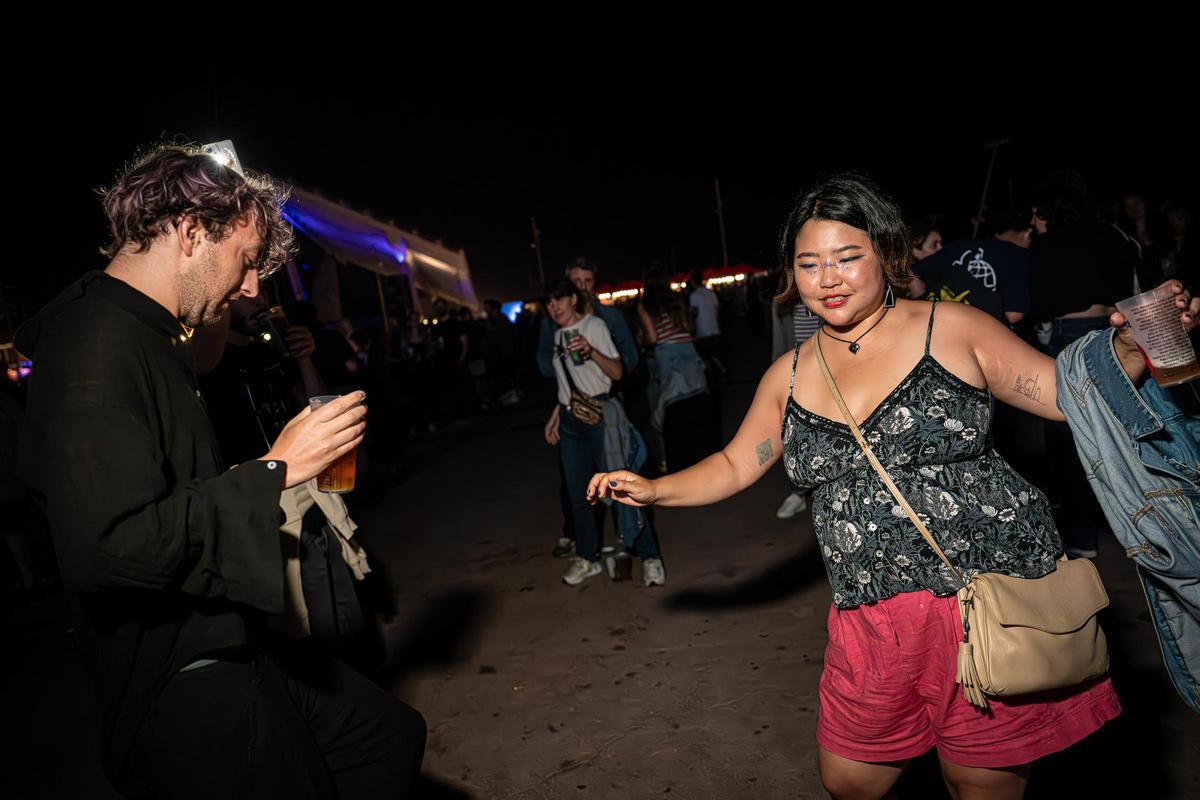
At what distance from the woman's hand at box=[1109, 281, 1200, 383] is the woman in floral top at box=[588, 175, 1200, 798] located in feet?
0.68

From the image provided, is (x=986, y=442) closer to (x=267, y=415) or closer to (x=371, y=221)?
(x=267, y=415)

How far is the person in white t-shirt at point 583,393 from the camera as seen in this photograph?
4922mm

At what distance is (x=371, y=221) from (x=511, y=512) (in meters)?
18.8

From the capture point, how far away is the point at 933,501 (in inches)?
78.1

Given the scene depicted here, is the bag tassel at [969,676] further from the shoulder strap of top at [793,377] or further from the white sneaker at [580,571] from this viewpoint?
the white sneaker at [580,571]

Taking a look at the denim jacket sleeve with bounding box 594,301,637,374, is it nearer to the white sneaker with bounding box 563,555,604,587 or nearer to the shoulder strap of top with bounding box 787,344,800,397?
the white sneaker with bounding box 563,555,604,587

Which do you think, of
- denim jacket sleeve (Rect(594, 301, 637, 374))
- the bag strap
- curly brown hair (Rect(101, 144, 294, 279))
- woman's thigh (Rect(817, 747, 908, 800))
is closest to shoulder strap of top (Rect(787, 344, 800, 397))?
the bag strap

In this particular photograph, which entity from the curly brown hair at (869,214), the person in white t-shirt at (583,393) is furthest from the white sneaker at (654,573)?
the curly brown hair at (869,214)

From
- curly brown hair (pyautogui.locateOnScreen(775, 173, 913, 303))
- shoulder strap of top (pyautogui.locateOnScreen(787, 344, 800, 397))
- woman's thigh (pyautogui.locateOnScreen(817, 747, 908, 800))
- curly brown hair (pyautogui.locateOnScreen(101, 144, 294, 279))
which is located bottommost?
woman's thigh (pyautogui.locateOnScreen(817, 747, 908, 800))

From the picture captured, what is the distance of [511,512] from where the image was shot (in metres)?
7.20

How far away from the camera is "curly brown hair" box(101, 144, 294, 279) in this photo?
169 centimetres

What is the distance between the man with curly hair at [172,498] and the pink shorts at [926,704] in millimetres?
1426

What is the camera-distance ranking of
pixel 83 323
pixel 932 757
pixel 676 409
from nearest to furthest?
1. pixel 83 323
2. pixel 932 757
3. pixel 676 409

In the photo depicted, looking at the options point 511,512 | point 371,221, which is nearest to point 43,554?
point 511,512
